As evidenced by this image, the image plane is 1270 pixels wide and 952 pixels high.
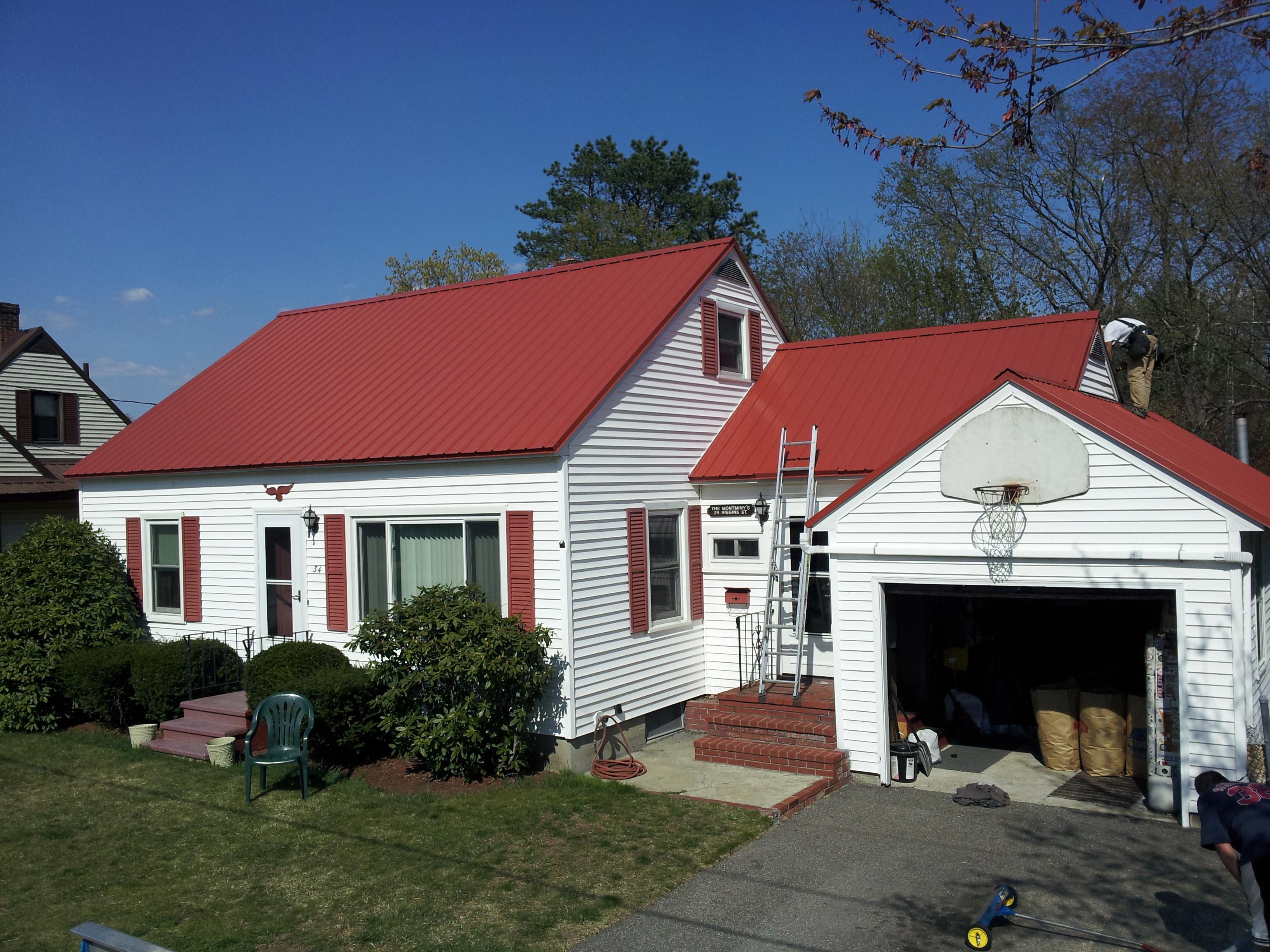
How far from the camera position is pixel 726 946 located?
6.84m

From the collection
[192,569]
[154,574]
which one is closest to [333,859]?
[192,569]

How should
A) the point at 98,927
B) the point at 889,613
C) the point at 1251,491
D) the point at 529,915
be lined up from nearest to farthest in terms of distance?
the point at 98,927
the point at 529,915
the point at 1251,491
the point at 889,613

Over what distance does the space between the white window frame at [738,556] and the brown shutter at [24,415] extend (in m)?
21.7

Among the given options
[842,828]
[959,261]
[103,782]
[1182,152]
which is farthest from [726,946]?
[959,261]

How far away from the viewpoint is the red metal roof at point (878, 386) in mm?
13406

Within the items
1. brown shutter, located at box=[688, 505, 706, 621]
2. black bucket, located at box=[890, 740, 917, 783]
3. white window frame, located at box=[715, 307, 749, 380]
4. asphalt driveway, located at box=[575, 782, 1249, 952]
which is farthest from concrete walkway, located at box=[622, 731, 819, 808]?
white window frame, located at box=[715, 307, 749, 380]

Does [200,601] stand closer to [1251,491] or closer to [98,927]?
[98,927]

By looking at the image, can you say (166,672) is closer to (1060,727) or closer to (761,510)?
(761,510)

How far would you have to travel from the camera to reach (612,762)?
11445 mm

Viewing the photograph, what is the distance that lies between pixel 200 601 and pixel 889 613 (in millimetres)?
10050

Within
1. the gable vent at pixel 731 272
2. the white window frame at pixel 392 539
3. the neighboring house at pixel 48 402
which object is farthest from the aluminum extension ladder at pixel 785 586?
the neighboring house at pixel 48 402

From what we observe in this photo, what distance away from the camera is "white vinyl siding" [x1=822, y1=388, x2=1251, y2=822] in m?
8.87

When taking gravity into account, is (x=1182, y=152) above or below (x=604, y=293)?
above

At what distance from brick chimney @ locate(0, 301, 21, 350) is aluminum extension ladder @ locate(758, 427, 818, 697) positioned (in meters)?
24.2
